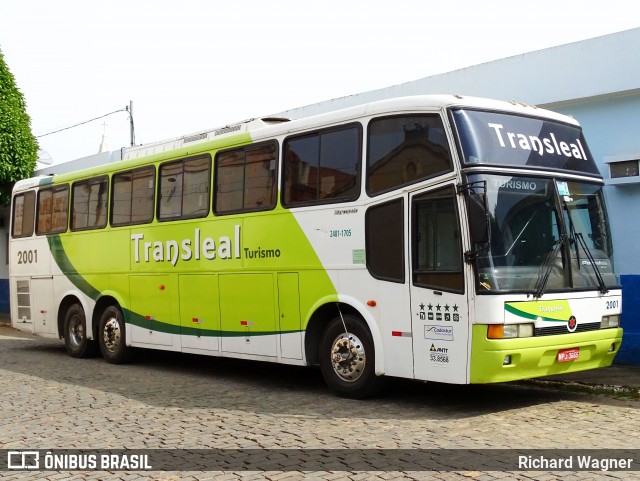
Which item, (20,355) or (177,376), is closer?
(177,376)

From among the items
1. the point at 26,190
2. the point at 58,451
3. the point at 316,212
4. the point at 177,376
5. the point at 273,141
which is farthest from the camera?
the point at 26,190

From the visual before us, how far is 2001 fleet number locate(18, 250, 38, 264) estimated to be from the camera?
642 inches

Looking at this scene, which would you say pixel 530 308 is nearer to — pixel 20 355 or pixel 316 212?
pixel 316 212

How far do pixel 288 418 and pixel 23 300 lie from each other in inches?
395

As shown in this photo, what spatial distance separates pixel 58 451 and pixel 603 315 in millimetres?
5985

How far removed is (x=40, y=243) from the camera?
16.2 m

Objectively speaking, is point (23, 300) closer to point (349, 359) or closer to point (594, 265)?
point (349, 359)

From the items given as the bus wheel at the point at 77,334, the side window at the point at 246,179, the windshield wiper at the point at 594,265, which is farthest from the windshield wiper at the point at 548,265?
the bus wheel at the point at 77,334

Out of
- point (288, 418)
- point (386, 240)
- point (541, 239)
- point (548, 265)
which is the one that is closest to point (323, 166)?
point (386, 240)

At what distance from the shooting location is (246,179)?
1123 cm

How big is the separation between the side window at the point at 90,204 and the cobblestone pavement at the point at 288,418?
335 cm

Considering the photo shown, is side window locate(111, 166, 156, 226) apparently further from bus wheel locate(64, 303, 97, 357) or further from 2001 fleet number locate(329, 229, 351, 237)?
2001 fleet number locate(329, 229, 351, 237)

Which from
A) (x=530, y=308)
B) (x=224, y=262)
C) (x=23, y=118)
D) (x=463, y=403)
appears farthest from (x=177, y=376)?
(x=23, y=118)

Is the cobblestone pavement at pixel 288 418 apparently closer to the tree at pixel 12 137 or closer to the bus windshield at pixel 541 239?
the bus windshield at pixel 541 239
